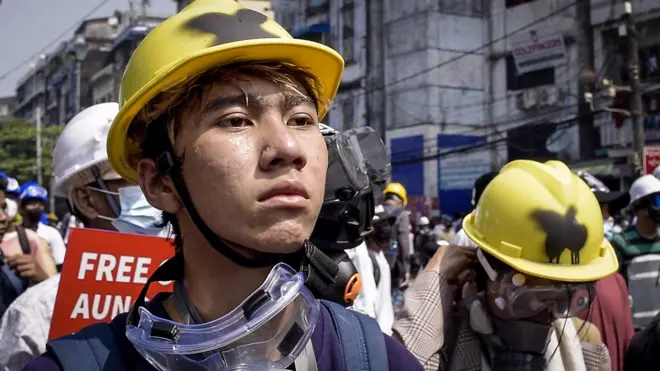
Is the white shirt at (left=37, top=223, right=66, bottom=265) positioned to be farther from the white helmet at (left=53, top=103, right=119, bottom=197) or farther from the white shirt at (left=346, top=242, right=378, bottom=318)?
the white helmet at (left=53, top=103, right=119, bottom=197)

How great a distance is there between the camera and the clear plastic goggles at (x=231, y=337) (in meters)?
1.45

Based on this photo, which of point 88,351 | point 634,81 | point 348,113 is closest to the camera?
point 88,351

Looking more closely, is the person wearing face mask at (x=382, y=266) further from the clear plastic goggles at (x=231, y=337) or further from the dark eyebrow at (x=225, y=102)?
the dark eyebrow at (x=225, y=102)

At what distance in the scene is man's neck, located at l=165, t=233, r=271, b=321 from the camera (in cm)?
155

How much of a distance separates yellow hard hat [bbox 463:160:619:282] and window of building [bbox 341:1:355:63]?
32.2 m

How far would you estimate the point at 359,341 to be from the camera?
160 centimetres

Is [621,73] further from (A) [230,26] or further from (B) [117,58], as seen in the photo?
(B) [117,58]

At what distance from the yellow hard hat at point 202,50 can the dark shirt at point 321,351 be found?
40cm

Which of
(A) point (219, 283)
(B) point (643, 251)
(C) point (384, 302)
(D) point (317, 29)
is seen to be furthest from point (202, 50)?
(D) point (317, 29)

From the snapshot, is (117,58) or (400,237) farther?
(117,58)

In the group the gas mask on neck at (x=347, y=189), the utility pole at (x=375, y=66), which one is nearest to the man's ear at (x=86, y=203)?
the gas mask on neck at (x=347, y=189)

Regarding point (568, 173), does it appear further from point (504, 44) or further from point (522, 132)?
point (504, 44)

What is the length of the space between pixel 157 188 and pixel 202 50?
12.9 inches

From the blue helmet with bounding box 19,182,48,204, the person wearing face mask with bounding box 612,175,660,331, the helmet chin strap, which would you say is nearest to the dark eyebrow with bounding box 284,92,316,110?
the helmet chin strap
